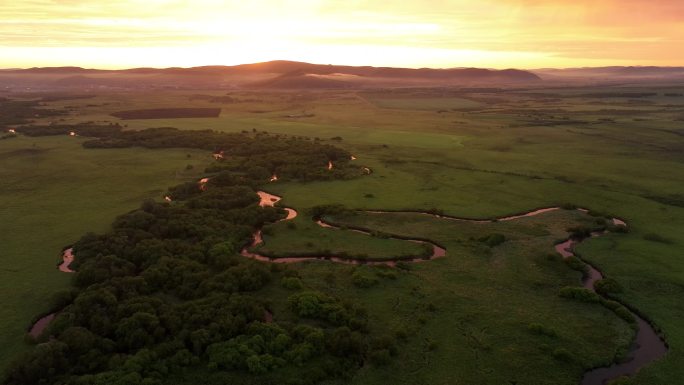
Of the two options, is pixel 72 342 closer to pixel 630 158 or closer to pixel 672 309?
pixel 672 309

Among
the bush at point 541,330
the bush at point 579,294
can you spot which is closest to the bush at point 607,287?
the bush at point 579,294

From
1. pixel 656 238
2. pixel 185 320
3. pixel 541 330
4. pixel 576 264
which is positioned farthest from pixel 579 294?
pixel 185 320

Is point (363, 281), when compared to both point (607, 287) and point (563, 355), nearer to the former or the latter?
point (563, 355)

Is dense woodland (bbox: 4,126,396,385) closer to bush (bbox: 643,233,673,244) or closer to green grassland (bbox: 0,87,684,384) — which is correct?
green grassland (bbox: 0,87,684,384)

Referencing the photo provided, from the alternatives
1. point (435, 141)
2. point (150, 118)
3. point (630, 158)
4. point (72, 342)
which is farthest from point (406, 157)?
point (150, 118)

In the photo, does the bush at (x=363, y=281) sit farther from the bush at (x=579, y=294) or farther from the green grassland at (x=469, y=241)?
the bush at (x=579, y=294)

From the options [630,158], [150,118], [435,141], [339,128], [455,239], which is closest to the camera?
[455,239]
